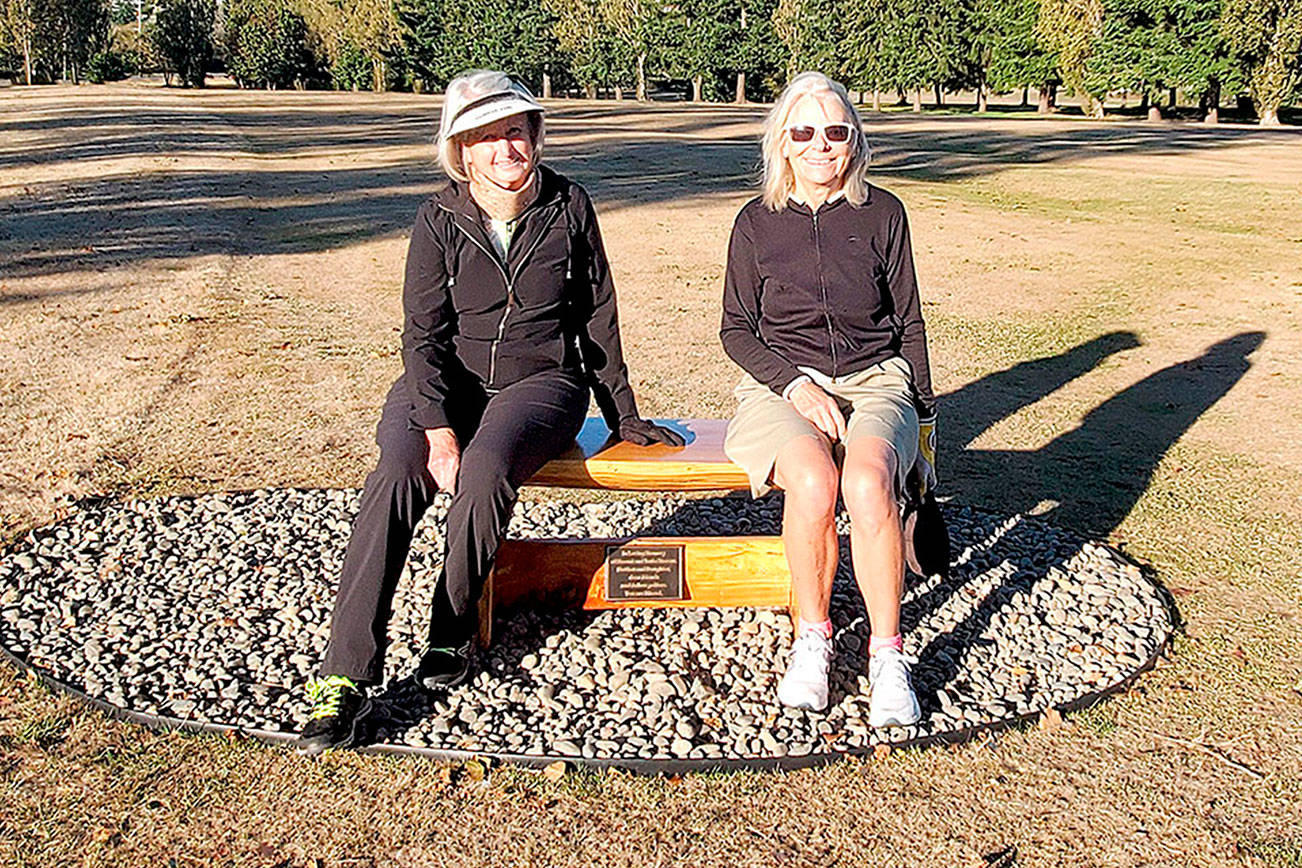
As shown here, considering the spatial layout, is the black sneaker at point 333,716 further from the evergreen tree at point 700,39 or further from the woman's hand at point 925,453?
the evergreen tree at point 700,39

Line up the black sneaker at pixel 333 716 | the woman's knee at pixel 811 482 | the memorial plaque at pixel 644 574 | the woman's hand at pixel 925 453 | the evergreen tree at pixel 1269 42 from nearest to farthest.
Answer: the black sneaker at pixel 333 716 < the woman's knee at pixel 811 482 < the woman's hand at pixel 925 453 < the memorial plaque at pixel 644 574 < the evergreen tree at pixel 1269 42

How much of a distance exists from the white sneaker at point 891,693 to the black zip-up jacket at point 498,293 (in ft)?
4.86

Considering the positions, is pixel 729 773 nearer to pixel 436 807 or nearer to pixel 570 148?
pixel 436 807

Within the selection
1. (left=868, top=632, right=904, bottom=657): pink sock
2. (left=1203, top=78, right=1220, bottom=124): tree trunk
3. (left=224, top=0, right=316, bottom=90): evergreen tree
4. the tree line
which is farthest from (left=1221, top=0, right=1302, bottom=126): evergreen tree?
(left=224, top=0, right=316, bottom=90): evergreen tree

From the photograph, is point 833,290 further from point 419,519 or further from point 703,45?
point 703,45

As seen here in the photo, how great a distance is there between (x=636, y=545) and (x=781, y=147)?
157 cm

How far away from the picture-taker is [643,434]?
4.75 meters

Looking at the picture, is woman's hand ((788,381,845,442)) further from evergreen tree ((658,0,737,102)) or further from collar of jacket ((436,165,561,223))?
evergreen tree ((658,0,737,102))

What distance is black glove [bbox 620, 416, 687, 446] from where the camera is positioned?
4.75 meters

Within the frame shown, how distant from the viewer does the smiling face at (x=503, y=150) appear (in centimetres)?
439

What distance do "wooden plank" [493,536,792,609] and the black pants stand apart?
1.79ft

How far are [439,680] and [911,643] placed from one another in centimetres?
174

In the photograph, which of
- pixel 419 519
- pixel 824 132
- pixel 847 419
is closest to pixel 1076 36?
pixel 824 132

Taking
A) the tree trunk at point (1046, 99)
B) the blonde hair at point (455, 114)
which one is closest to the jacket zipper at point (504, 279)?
the blonde hair at point (455, 114)
